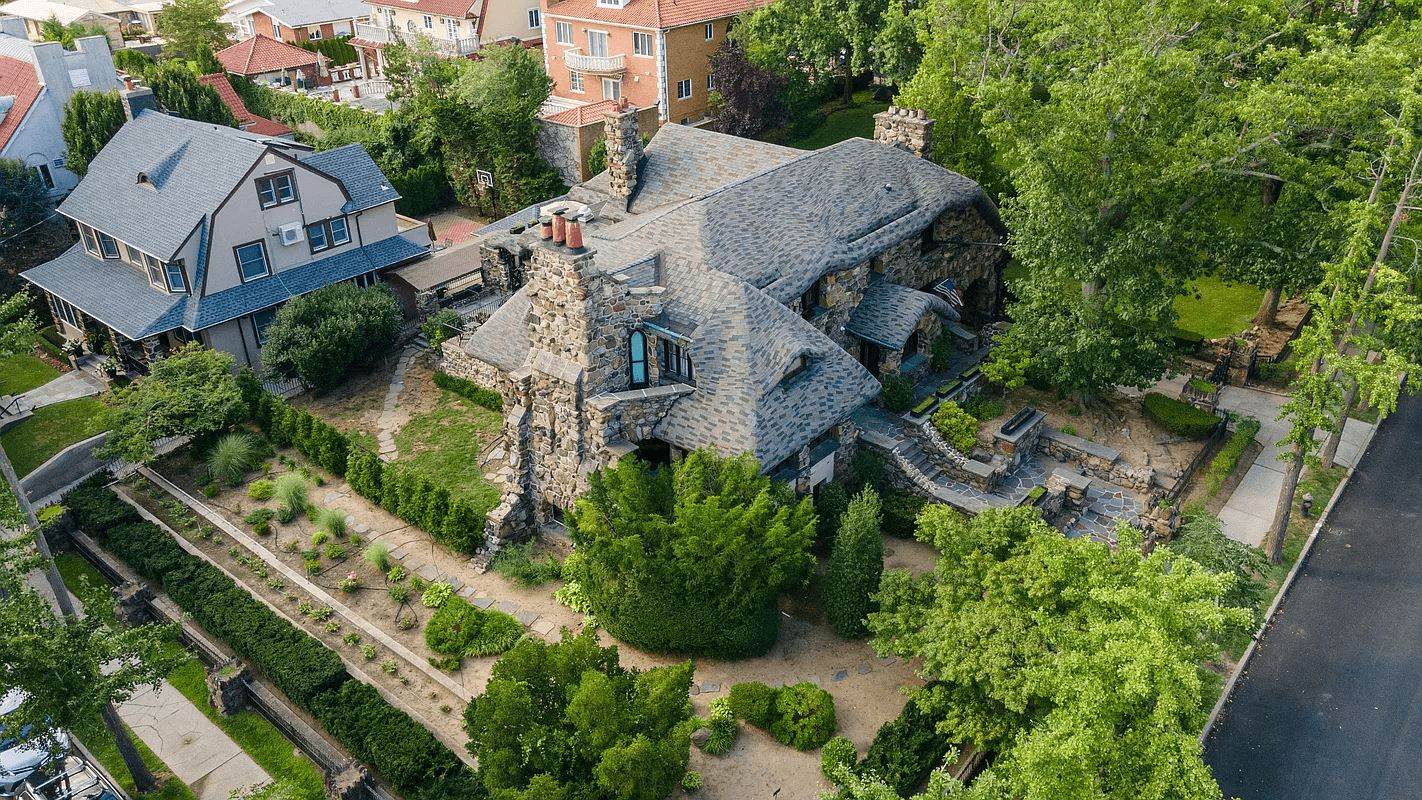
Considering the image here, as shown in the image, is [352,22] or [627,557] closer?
[627,557]

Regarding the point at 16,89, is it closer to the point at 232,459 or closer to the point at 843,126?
the point at 232,459

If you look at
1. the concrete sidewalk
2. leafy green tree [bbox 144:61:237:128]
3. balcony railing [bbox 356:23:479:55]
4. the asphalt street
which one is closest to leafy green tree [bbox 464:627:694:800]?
the asphalt street

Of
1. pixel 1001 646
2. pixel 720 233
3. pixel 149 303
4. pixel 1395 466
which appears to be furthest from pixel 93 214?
pixel 1395 466

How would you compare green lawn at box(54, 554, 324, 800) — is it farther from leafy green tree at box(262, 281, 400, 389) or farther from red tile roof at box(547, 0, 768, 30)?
red tile roof at box(547, 0, 768, 30)

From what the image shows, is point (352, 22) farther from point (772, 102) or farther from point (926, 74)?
point (926, 74)

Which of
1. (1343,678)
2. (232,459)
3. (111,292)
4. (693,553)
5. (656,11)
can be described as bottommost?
(1343,678)

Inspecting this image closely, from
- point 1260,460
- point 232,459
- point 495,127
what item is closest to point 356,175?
point 495,127

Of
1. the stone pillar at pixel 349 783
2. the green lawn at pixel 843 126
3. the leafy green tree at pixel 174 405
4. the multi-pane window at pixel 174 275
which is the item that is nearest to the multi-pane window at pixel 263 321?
the multi-pane window at pixel 174 275
